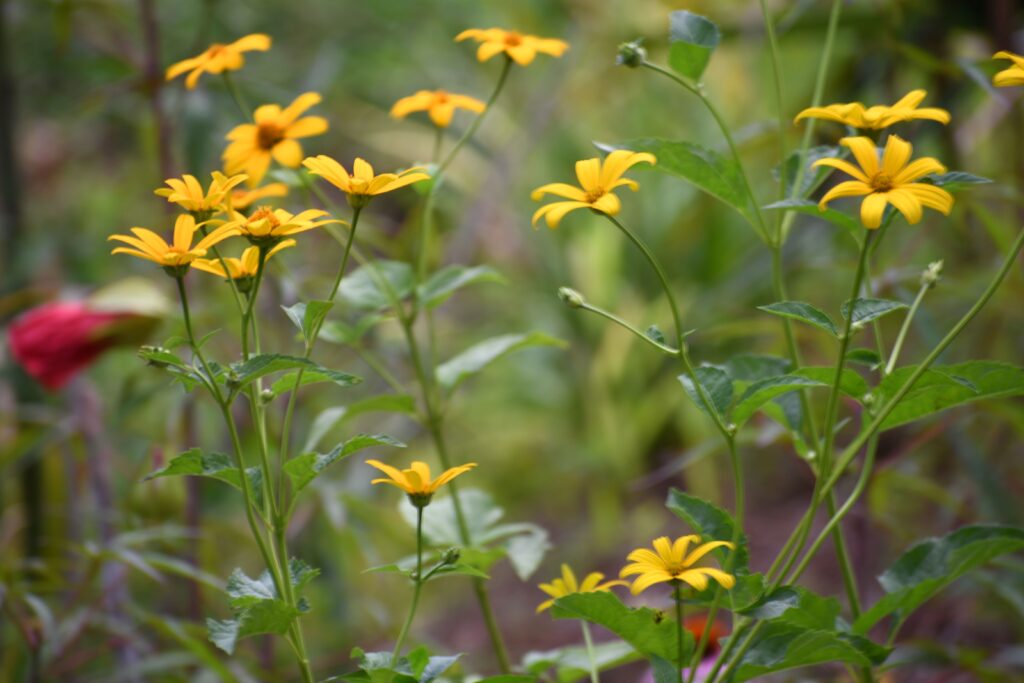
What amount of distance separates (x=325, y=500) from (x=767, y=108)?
1193 millimetres

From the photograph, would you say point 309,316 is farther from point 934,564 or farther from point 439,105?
point 934,564

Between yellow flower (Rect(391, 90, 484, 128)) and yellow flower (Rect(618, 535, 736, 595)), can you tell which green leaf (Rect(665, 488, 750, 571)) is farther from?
yellow flower (Rect(391, 90, 484, 128))

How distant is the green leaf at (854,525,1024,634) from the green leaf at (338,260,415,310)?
245 mm

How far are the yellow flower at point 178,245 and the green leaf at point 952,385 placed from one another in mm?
234

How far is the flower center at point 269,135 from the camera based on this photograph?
0.45 m

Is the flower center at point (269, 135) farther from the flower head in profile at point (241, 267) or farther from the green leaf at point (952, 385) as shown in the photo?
the green leaf at point (952, 385)

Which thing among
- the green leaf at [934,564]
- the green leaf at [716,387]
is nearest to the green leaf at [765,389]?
the green leaf at [716,387]

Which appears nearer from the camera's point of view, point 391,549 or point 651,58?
point 651,58

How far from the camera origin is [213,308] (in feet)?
2.77

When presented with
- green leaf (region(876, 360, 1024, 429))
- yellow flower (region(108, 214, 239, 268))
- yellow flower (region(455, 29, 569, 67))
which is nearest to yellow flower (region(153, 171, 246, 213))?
yellow flower (region(108, 214, 239, 268))

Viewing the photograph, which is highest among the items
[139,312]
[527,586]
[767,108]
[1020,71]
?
[1020,71]

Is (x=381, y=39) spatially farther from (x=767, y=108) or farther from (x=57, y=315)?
(x=57, y=315)

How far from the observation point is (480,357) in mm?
533

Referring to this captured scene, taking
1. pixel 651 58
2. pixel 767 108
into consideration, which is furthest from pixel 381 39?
pixel 767 108
